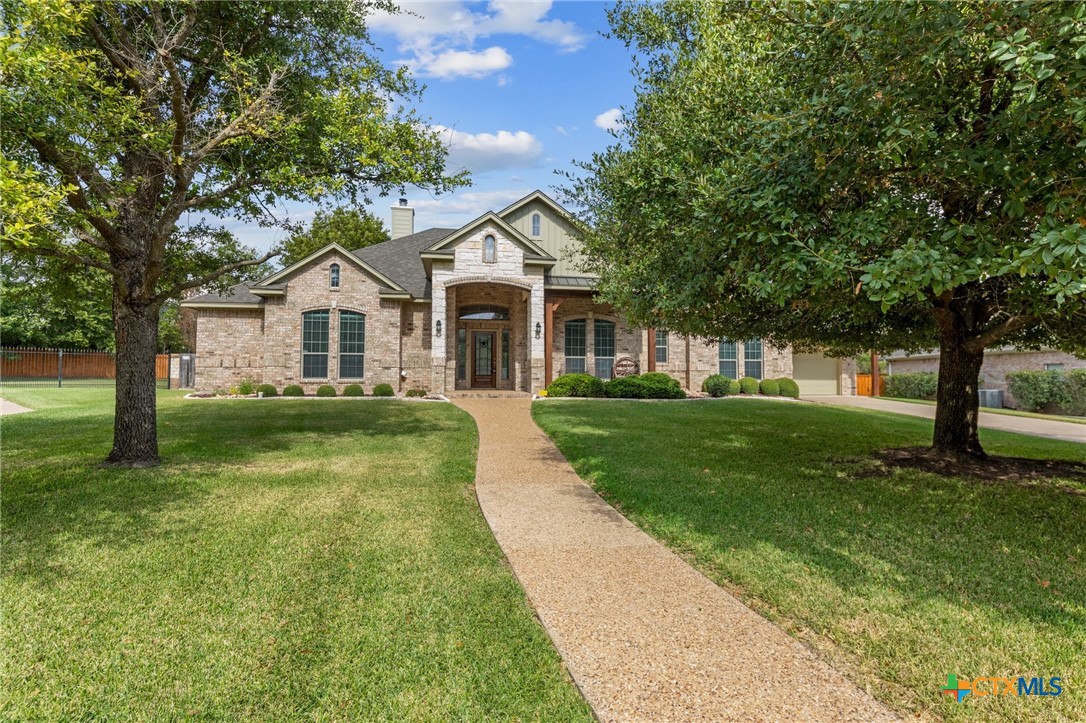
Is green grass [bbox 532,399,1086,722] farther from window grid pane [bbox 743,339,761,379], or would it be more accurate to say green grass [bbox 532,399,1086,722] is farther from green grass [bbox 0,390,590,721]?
window grid pane [bbox 743,339,761,379]

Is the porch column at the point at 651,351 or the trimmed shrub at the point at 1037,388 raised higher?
the porch column at the point at 651,351

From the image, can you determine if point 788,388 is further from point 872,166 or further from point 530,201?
point 872,166

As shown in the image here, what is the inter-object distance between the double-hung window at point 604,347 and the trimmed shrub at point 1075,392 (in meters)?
15.8

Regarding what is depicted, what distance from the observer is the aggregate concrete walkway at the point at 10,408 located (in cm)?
1340

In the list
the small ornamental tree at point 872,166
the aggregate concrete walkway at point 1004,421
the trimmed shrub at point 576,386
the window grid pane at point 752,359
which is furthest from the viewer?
the window grid pane at point 752,359

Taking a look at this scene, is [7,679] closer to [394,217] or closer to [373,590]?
[373,590]

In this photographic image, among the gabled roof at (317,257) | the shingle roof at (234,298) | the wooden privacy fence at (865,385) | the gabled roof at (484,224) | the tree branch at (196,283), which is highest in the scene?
the gabled roof at (484,224)

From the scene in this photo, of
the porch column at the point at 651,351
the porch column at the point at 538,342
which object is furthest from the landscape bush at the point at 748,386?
the porch column at the point at 538,342

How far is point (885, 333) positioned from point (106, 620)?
11.3 m

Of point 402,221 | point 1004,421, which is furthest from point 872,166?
point 402,221

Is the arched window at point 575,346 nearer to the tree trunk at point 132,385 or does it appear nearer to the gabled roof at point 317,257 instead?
the gabled roof at point 317,257

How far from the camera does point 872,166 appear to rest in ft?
14.9

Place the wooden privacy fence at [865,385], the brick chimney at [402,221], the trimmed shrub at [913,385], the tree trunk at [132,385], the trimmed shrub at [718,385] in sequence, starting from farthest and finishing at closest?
the brick chimney at [402,221], the wooden privacy fence at [865,385], the trimmed shrub at [913,385], the trimmed shrub at [718,385], the tree trunk at [132,385]

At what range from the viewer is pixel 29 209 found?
4020mm
